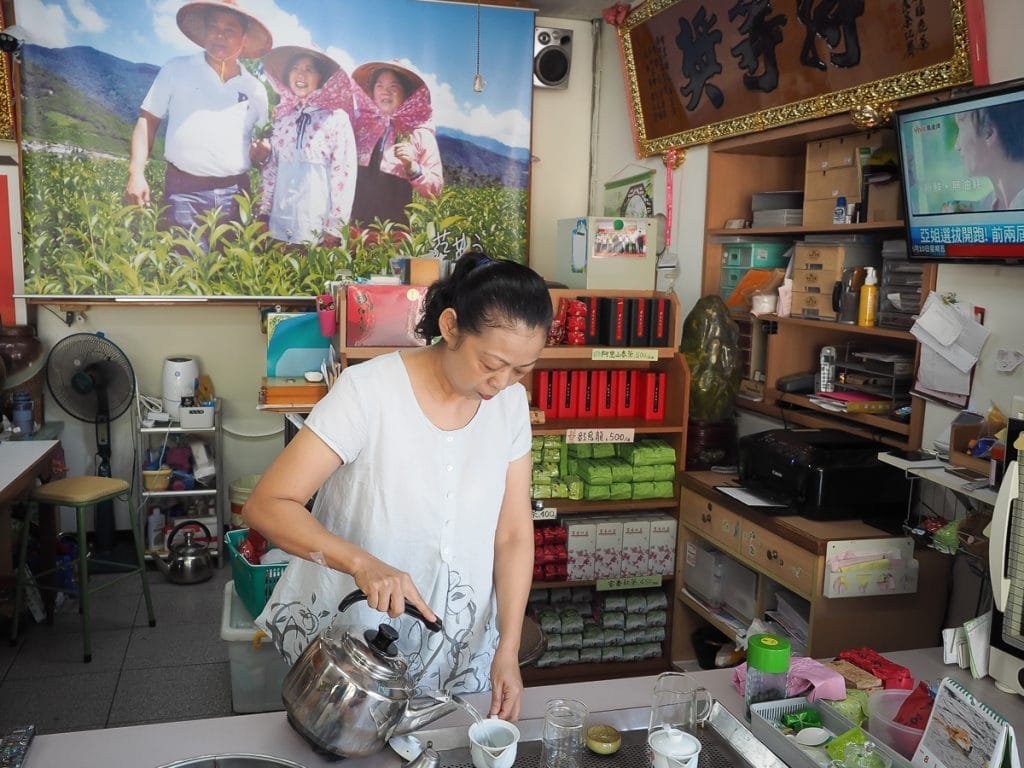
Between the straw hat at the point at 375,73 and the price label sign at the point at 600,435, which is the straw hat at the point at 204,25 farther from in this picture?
the price label sign at the point at 600,435

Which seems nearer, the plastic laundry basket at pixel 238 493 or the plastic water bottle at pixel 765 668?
the plastic water bottle at pixel 765 668

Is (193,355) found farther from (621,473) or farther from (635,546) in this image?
(635,546)

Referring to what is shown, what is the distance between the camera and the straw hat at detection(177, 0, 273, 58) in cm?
445

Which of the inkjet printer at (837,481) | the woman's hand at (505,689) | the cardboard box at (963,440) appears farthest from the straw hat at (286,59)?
the woman's hand at (505,689)

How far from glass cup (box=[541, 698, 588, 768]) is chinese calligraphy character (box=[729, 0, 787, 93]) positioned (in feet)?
9.11

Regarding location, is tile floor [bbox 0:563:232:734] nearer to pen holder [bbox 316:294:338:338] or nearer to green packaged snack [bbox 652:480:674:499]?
pen holder [bbox 316:294:338:338]

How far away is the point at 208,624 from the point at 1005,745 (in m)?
3.53

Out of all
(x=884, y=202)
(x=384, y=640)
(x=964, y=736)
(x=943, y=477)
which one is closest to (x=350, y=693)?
(x=384, y=640)

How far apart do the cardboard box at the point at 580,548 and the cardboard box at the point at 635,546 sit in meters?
0.14

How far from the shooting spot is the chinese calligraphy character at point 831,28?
295 cm

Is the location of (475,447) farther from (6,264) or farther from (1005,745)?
(6,264)

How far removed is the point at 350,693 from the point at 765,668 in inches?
28.7

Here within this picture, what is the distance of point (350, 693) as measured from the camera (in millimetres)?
1337

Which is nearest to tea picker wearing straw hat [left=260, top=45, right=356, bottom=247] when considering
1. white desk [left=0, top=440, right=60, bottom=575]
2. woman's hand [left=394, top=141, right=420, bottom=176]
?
woman's hand [left=394, top=141, right=420, bottom=176]
